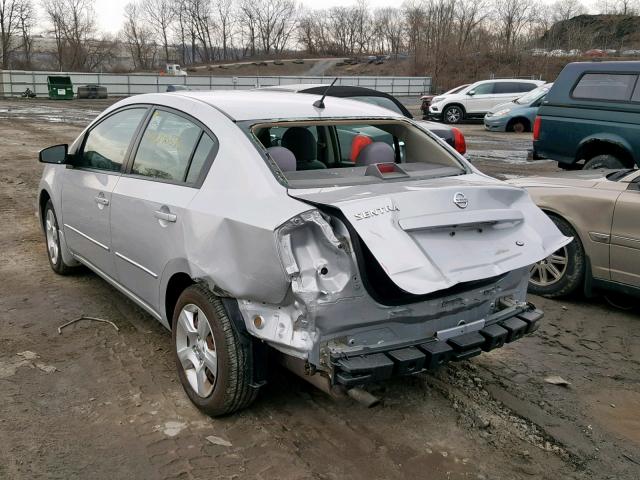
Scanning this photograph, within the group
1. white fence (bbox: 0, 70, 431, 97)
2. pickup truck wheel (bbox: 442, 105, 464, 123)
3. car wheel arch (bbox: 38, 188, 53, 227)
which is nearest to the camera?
car wheel arch (bbox: 38, 188, 53, 227)

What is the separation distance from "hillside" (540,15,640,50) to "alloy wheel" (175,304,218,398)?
5733 cm

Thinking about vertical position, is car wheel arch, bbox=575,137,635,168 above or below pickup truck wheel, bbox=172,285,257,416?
above

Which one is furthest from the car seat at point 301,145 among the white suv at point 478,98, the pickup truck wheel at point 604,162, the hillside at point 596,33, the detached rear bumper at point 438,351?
the hillside at point 596,33

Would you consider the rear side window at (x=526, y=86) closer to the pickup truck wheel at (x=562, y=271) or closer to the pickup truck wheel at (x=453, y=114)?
the pickup truck wheel at (x=453, y=114)

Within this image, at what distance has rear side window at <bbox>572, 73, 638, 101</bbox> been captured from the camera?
28.2ft

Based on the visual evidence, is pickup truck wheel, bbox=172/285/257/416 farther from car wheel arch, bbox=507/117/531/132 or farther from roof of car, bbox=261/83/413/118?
car wheel arch, bbox=507/117/531/132

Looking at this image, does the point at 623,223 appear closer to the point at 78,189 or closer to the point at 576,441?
the point at 576,441

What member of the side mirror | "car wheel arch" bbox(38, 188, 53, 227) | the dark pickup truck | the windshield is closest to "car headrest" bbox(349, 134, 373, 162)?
the side mirror

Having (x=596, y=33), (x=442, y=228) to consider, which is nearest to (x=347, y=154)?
(x=442, y=228)

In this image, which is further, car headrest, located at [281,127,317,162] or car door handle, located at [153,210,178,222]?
car headrest, located at [281,127,317,162]

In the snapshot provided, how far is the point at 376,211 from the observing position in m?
2.73

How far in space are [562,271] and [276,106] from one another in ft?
9.59

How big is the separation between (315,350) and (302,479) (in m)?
0.59

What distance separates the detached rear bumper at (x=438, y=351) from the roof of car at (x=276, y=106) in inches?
58.6
